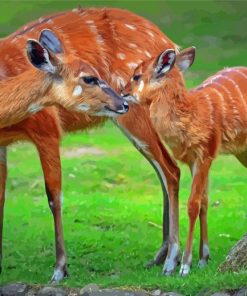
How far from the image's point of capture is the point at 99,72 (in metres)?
8.84

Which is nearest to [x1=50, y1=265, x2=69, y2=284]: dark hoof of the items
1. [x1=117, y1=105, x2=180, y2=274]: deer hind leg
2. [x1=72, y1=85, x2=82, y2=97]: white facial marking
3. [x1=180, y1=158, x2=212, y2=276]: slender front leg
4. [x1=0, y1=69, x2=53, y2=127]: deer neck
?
[x1=117, y1=105, x2=180, y2=274]: deer hind leg

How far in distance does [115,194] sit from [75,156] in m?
1.92

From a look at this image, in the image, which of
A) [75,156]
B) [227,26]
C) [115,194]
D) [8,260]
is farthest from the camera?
[227,26]

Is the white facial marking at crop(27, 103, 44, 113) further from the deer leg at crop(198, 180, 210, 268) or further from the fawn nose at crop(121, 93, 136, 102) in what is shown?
the deer leg at crop(198, 180, 210, 268)

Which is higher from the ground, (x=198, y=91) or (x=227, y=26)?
(x=198, y=91)

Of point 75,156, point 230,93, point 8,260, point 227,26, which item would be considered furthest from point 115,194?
point 227,26

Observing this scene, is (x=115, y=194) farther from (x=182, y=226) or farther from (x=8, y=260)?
(x=8, y=260)

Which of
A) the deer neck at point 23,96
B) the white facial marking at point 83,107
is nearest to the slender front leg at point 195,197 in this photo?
the white facial marking at point 83,107

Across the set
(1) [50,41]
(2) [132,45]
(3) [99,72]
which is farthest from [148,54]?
(1) [50,41]

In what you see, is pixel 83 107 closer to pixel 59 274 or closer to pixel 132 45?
pixel 59 274

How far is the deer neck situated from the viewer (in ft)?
25.1

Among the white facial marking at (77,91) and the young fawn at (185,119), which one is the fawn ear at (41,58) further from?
the young fawn at (185,119)

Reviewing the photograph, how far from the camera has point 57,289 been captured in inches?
305

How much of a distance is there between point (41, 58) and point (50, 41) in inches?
14.5
